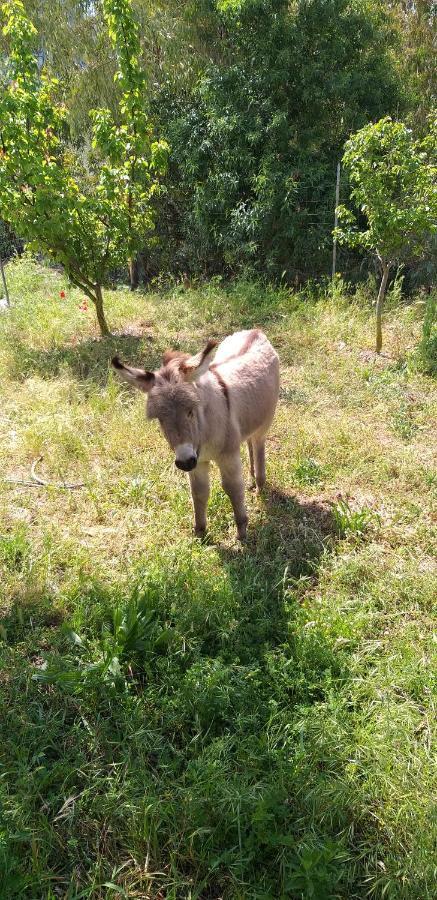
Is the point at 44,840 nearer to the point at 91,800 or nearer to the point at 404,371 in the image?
the point at 91,800

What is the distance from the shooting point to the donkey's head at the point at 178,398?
3.20 metres

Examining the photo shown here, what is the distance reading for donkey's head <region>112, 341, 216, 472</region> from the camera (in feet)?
10.5

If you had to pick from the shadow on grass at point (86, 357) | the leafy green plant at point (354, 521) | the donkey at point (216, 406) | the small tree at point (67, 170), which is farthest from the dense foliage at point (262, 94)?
the leafy green plant at point (354, 521)

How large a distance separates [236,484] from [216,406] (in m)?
0.68

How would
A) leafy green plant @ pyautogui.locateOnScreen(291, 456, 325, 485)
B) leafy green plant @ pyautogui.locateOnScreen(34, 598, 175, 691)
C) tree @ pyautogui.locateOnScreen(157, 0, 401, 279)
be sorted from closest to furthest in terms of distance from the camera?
leafy green plant @ pyautogui.locateOnScreen(34, 598, 175, 691) < leafy green plant @ pyautogui.locateOnScreen(291, 456, 325, 485) < tree @ pyautogui.locateOnScreen(157, 0, 401, 279)

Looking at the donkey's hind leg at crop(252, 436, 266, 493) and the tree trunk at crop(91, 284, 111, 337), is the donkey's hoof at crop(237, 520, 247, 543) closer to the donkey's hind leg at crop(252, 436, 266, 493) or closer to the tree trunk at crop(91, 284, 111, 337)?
the donkey's hind leg at crop(252, 436, 266, 493)

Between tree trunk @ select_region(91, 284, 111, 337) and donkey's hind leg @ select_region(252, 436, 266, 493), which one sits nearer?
donkey's hind leg @ select_region(252, 436, 266, 493)

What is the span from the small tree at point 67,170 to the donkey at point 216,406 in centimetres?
406

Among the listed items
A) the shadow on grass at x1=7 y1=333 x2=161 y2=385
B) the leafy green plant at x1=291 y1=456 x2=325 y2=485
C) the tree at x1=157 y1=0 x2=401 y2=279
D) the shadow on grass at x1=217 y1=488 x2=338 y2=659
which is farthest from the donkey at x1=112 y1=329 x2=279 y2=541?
the tree at x1=157 y1=0 x2=401 y2=279

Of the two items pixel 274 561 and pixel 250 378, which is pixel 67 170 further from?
pixel 274 561

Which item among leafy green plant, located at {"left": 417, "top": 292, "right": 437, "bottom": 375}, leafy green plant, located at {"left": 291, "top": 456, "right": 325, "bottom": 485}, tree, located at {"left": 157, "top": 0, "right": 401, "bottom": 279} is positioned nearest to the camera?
leafy green plant, located at {"left": 291, "top": 456, "right": 325, "bottom": 485}

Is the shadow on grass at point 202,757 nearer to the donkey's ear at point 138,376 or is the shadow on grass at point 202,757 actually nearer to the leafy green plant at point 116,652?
the leafy green plant at point 116,652

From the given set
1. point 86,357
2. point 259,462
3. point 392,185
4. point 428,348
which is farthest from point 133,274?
point 259,462

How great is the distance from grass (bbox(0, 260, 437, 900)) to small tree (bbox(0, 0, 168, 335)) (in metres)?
3.02
